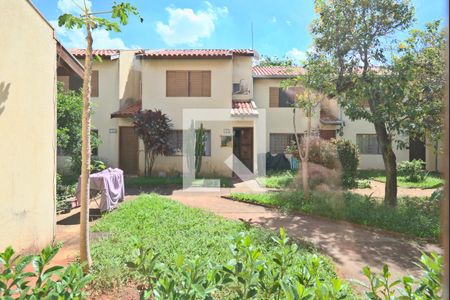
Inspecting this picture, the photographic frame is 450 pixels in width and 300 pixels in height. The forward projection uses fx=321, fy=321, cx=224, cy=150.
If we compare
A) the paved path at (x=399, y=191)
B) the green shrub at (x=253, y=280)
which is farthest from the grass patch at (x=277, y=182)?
the green shrub at (x=253, y=280)

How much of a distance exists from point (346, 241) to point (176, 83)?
38.7 feet

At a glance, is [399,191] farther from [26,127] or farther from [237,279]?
[26,127]

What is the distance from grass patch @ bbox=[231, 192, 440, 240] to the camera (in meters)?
7.11

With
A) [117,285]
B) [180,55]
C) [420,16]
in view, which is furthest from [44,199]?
[180,55]

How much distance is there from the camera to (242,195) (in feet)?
35.3

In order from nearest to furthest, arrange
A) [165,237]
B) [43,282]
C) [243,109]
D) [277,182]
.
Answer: [43,282] → [165,237] → [277,182] → [243,109]

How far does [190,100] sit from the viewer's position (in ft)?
52.2

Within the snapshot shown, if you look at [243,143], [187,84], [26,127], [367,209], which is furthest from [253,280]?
[243,143]

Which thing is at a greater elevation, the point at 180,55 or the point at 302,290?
the point at 180,55

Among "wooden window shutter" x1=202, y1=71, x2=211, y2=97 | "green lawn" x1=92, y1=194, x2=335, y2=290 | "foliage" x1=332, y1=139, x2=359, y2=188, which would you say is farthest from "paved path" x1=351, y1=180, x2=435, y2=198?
"wooden window shutter" x1=202, y1=71, x2=211, y2=97

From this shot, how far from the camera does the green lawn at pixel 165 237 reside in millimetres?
4430

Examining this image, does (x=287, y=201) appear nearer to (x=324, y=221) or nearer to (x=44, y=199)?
(x=324, y=221)

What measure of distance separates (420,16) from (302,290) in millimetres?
9927

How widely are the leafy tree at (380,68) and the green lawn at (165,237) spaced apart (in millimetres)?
4764
